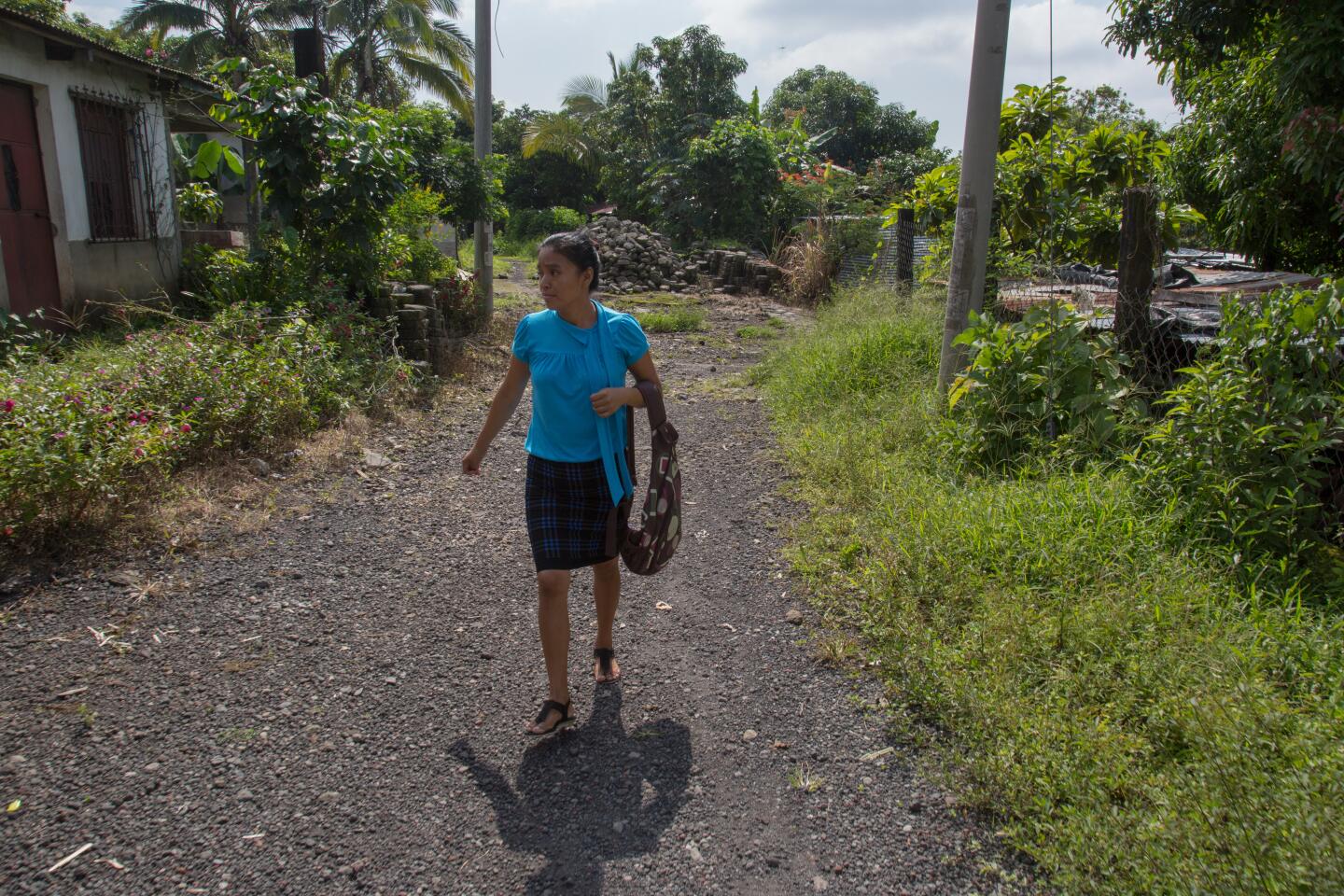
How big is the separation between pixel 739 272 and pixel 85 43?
440 inches

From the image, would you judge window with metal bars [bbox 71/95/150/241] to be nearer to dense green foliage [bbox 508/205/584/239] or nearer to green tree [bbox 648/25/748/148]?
green tree [bbox 648/25/748/148]

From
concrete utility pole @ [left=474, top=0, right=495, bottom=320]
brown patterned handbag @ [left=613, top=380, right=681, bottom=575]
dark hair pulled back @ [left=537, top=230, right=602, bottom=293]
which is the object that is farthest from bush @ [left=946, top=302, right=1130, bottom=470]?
concrete utility pole @ [left=474, top=0, right=495, bottom=320]

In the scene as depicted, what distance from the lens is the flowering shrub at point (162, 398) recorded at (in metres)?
4.06

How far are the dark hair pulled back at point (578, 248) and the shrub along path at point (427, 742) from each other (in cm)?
156

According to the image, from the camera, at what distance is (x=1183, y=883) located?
2.04 meters

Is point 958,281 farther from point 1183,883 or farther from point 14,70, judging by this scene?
point 14,70

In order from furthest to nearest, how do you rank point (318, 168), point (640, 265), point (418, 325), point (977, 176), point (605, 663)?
point (640, 265)
point (418, 325)
point (318, 168)
point (977, 176)
point (605, 663)

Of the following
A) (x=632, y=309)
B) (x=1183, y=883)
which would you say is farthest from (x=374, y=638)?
(x=632, y=309)

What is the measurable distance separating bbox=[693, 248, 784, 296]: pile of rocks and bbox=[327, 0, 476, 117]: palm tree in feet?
33.4

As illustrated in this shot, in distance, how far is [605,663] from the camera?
3.39m

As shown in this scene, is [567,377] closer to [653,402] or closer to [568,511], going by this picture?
[653,402]

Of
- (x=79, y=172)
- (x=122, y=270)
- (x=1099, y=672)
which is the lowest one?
(x=1099, y=672)

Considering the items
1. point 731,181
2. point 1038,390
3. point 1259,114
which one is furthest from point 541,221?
point 1038,390

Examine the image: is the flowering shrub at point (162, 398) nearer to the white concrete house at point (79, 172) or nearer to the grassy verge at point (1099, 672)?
the white concrete house at point (79, 172)
